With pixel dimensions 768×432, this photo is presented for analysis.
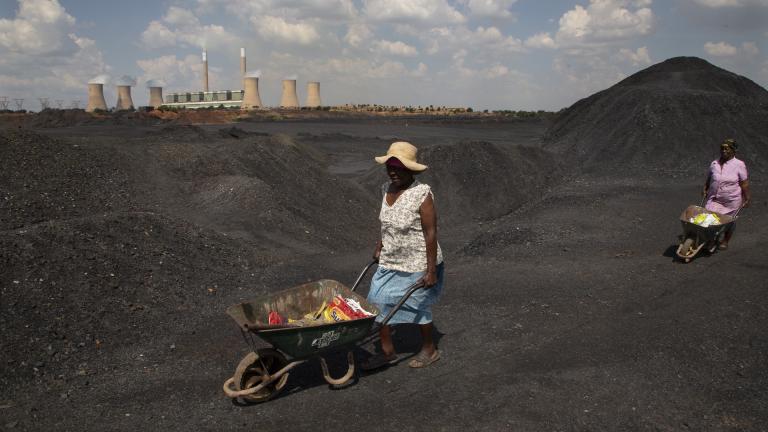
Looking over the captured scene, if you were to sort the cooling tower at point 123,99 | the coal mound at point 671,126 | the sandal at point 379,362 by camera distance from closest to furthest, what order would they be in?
the sandal at point 379,362 < the coal mound at point 671,126 < the cooling tower at point 123,99

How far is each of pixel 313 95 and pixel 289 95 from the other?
3449 millimetres

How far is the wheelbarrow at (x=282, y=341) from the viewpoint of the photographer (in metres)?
4.41

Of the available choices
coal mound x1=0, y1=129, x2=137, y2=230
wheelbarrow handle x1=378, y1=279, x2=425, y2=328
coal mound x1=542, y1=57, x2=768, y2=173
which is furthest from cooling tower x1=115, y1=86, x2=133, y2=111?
wheelbarrow handle x1=378, y1=279, x2=425, y2=328

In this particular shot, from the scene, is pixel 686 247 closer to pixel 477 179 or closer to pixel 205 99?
pixel 477 179

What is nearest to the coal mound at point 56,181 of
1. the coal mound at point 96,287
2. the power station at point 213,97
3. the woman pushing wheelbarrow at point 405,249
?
the coal mound at point 96,287

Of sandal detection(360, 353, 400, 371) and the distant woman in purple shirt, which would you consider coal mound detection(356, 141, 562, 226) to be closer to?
the distant woman in purple shirt

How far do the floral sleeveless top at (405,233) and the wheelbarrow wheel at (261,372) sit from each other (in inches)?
45.7

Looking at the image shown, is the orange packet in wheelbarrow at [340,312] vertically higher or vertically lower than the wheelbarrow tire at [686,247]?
higher

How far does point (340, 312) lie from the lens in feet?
16.3

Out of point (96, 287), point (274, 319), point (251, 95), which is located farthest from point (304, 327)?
point (251, 95)

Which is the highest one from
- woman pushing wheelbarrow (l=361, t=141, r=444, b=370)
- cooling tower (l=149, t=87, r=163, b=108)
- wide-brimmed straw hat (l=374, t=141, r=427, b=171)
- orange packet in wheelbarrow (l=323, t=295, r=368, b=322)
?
cooling tower (l=149, t=87, r=163, b=108)

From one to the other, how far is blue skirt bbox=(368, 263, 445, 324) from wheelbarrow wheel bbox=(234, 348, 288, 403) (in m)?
0.87

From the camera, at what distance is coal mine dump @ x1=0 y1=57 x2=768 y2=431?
4711 mm

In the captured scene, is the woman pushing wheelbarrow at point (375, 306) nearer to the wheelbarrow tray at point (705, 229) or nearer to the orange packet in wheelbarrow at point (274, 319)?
the orange packet in wheelbarrow at point (274, 319)
